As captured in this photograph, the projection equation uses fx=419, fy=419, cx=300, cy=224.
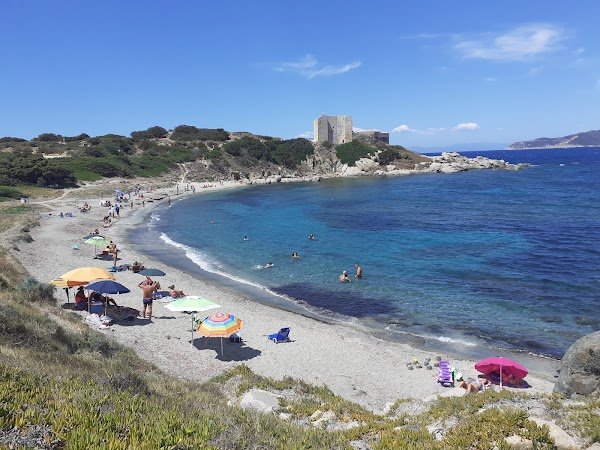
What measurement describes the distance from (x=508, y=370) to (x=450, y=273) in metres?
Result: 12.3

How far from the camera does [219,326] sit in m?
14.5

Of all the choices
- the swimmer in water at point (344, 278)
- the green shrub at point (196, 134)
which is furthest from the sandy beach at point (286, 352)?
the green shrub at point (196, 134)

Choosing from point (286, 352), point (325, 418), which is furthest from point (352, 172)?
point (325, 418)

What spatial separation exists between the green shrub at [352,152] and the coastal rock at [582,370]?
99565 mm

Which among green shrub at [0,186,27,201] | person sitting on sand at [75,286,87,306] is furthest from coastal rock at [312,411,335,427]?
green shrub at [0,186,27,201]

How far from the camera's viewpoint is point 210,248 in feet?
113

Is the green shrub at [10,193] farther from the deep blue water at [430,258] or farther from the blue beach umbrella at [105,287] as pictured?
the blue beach umbrella at [105,287]

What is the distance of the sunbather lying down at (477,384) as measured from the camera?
11.8 metres

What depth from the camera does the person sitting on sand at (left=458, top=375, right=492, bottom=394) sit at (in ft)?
38.6

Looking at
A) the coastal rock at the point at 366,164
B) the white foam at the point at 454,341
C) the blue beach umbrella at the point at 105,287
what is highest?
the coastal rock at the point at 366,164

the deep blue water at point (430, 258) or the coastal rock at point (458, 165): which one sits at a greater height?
the coastal rock at point (458, 165)

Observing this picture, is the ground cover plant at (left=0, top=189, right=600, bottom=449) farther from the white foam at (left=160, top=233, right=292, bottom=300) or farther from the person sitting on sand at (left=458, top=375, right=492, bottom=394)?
the white foam at (left=160, top=233, right=292, bottom=300)

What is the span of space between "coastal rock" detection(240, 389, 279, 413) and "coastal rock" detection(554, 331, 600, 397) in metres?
6.92

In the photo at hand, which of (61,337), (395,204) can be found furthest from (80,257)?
(395,204)
